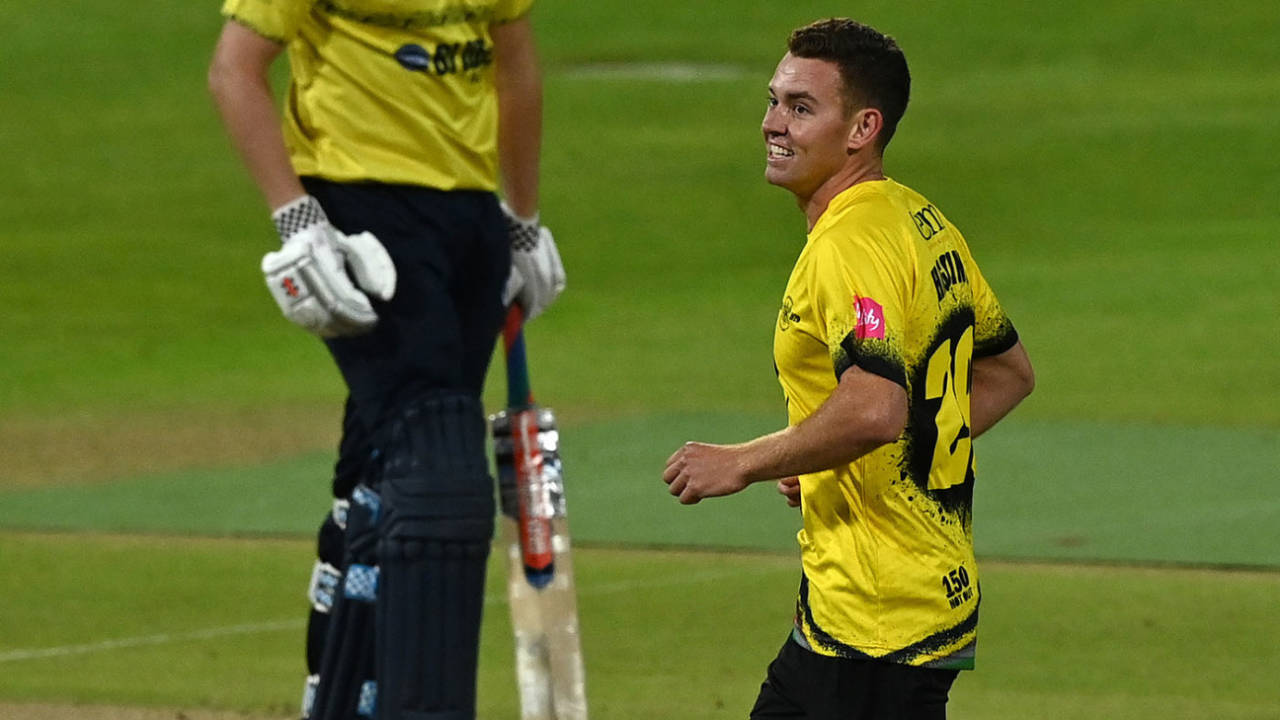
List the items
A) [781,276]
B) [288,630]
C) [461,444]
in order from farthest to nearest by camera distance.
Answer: [781,276], [288,630], [461,444]

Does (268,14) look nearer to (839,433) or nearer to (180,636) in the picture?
(839,433)

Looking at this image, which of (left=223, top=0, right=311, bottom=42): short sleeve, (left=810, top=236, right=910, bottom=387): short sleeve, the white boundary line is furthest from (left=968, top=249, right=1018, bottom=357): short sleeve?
the white boundary line

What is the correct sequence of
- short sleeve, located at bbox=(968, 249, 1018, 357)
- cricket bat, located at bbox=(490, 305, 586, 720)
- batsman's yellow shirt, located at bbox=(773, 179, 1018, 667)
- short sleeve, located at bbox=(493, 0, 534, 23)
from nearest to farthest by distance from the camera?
batsman's yellow shirt, located at bbox=(773, 179, 1018, 667), short sleeve, located at bbox=(968, 249, 1018, 357), short sleeve, located at bbox=(493, 0, 534, 23), cricket bat, located at bbox=(490, 305, 586, 720)

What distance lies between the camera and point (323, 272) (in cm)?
552

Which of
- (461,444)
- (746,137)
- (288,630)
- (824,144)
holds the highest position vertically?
(746,137)

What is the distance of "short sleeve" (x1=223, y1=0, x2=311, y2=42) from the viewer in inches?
223

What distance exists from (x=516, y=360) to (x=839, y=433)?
86.0 inches

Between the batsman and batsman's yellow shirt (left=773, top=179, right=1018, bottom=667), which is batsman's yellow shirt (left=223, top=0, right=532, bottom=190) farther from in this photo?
batsman's yellow shirt (left=773, top=179, right=1018, bottom=667)

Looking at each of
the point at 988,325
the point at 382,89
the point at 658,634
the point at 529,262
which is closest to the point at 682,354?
the point at 658,634

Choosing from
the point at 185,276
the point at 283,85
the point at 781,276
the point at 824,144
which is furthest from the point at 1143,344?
the point at 283,85

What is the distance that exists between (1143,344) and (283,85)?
13910 millimetres

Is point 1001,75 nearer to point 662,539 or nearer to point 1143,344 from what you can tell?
point 1143,344

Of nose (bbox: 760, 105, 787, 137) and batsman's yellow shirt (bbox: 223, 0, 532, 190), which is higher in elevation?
batsman's yellow shirt (bbox: 223, 0, 532, 190)

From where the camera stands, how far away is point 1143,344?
15.8 meters
